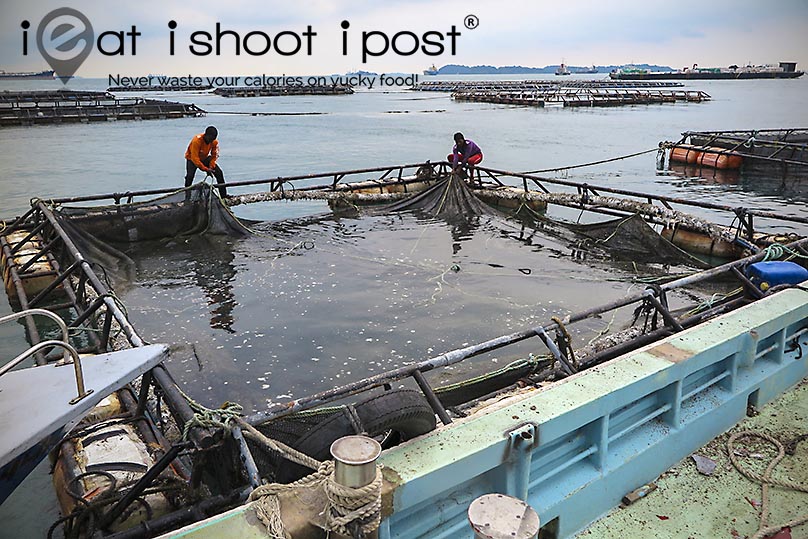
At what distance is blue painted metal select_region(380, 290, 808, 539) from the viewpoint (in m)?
2.63

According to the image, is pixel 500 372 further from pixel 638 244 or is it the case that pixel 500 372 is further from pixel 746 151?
pixel 746 151

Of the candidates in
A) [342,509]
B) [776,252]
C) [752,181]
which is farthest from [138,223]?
[752,181]

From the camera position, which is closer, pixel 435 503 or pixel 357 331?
pixel 435 503

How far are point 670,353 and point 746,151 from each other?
26879 millimetres

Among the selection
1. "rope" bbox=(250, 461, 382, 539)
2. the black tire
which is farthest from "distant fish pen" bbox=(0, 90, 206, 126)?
"rope" bbox=(250, 461, 382, 539)

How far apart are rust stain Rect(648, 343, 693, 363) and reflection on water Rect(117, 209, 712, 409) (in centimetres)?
318

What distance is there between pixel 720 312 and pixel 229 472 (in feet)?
16.5

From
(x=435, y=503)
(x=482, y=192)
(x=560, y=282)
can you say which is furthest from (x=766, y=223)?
(x=435, y=503)

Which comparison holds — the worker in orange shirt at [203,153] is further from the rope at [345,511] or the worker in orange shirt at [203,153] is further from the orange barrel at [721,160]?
the orange barrel at [721,160]

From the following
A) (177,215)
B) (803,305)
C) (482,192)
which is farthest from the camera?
(482,192)

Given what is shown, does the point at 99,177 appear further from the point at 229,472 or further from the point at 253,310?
the point at 229,472

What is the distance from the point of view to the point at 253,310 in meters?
8.31

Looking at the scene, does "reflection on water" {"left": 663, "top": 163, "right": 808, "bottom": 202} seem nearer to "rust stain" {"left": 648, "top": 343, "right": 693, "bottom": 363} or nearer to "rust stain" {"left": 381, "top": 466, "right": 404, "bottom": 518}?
"rust stain" {"left": 648, "top": 343, "right": 693, "bottom": 363}

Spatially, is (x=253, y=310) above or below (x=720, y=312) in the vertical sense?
below
